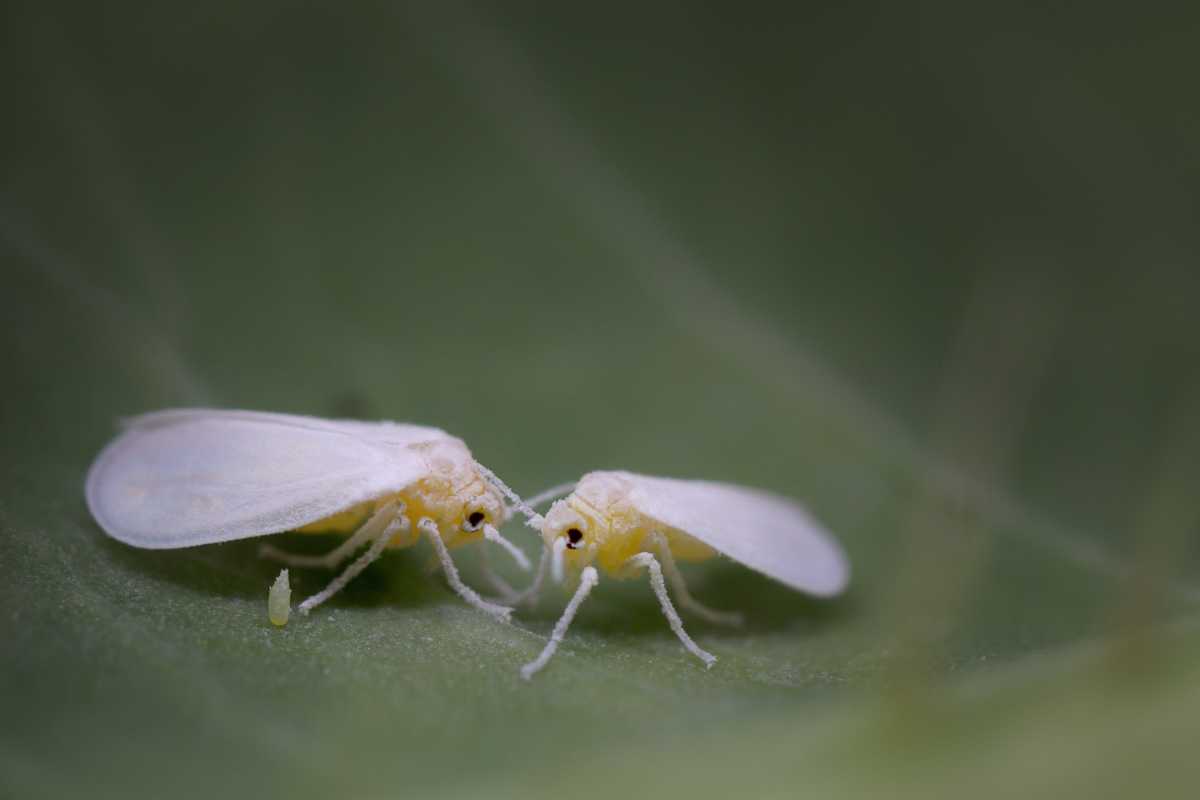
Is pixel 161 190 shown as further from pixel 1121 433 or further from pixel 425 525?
pixel 1121 433

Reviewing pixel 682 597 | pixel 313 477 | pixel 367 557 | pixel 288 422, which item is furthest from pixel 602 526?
pixel 288 422

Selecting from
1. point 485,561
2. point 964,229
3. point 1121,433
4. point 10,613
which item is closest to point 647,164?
point 964,229

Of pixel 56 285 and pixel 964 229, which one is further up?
pixel 964 229

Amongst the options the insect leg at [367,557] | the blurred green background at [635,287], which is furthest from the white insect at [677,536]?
the insect leg at [367,557]

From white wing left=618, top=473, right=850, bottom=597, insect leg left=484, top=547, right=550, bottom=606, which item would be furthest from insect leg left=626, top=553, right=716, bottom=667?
insect leg left=484, top=547, right=550, bottom=606

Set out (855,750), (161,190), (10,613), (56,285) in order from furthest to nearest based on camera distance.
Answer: (161,190) → (56,285) → (10,613) → (855,750)

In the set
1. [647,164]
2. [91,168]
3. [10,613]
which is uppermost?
[647,164]

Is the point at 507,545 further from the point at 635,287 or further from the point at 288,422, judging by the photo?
the point at 635,287
